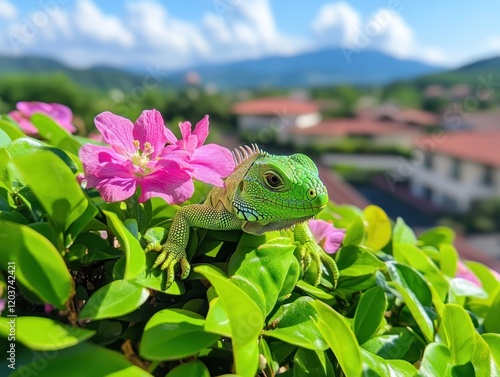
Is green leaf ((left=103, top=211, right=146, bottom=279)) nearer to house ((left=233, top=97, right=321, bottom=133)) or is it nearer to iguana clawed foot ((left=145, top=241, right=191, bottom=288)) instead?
iguana clawed foot ((left=145, top=241, right=191, bottom=288))

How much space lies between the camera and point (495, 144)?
20703 mm

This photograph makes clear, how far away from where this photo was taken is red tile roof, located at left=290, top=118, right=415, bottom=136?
28781mm

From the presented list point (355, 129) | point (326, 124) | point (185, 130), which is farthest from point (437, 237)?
point (326, 124)

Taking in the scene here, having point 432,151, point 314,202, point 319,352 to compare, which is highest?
point 314,202

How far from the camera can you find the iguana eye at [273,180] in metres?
0.51

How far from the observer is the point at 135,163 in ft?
1.51

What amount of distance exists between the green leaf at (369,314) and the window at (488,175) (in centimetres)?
2167

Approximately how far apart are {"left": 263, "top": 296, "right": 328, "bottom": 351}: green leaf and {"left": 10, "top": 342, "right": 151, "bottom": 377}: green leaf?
12 centimetres

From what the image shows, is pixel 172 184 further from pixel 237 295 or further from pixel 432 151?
pixel 432 151

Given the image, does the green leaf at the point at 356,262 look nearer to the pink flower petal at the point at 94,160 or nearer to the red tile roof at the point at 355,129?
the pink flower petal at the point at 94,160

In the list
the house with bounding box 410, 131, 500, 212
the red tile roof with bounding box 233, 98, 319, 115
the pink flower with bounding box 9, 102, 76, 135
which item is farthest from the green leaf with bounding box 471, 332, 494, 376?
the red tile roof with bounding box 233, 98, 319, 115

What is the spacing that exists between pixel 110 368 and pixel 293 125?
29971 mm

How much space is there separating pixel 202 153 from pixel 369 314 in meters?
0.23

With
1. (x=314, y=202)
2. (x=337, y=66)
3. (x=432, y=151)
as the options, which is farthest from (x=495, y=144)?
(x=337, y=66)
